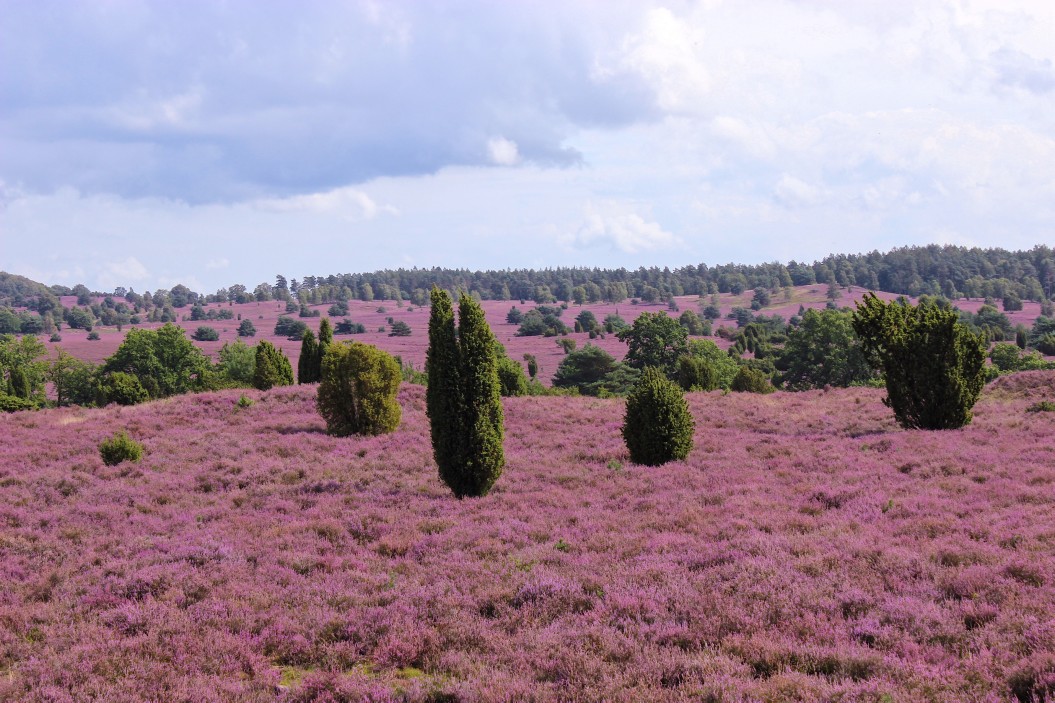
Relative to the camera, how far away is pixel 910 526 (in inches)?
463

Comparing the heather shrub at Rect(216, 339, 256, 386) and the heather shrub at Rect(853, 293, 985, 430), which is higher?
the heather shrub at Rect(853, 293, 985, 430)

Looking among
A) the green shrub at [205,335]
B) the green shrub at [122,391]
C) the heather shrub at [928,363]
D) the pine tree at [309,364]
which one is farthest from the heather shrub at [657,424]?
the green shrub at [205,335]

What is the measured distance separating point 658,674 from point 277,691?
4344 millimetres

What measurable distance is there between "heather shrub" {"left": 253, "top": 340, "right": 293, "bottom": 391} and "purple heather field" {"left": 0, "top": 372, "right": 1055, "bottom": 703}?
2330 centimetres

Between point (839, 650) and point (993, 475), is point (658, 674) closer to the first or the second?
point (839, 650)

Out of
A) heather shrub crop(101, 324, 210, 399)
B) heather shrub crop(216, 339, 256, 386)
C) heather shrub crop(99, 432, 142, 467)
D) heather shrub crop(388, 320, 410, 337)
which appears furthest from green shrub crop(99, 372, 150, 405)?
heather shrub crop(388, 320, 410, 337)

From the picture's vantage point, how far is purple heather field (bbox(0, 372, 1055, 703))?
277 inches

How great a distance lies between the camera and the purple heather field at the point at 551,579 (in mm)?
7027

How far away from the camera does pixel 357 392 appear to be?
28000mm

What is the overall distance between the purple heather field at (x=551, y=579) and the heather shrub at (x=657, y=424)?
2.12 ft

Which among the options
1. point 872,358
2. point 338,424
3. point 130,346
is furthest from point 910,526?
point 130,346

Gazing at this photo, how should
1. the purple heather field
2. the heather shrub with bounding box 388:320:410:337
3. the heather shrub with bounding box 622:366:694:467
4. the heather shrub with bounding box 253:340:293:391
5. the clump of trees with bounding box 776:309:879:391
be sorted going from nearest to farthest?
the purple heather field, the heather shrub with bounding box 622:366:694:467, the heather shrub with bounding box 253:340:293:391, the clump of trees with bounding box 776:309:879:391, the heather shrub with bounding box 388:320:410:337

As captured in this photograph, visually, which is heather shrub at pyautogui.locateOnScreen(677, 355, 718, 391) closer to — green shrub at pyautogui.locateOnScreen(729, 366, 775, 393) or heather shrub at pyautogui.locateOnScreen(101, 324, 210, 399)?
green shrub at pyautogui.locateOnScreen(729, 366, 775, 393)

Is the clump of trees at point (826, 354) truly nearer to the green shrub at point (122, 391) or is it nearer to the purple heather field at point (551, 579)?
the purple heather field at point (551, 579)
